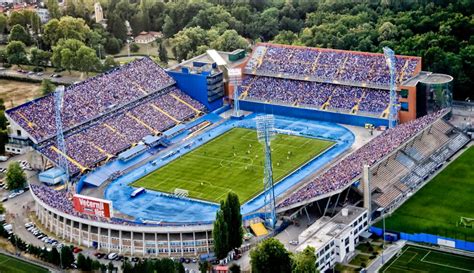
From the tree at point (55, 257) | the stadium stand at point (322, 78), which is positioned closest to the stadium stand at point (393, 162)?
the stadium stand at point (322, 78)

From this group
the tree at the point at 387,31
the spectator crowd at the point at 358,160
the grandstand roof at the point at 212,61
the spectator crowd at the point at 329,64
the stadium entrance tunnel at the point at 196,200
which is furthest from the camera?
the tree at the point at 387,31

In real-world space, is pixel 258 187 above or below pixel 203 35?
below

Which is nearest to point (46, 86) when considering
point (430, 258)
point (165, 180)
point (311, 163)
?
point (165, 180)

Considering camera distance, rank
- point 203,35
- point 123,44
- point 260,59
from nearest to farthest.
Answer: point 260,59
point 203,35
point 123,44

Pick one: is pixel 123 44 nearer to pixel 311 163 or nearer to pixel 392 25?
pixel 392 25

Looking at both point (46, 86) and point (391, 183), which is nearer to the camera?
point (391, 183)

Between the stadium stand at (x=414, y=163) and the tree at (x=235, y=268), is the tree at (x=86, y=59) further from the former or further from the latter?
the tree at (x=235, y=268)

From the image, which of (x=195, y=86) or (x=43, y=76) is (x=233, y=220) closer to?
(x=195, y=86)

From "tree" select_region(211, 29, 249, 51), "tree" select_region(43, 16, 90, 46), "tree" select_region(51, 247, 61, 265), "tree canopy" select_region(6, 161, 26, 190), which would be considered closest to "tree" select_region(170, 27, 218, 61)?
"tree" select_region(211, 29, 249, 51)
